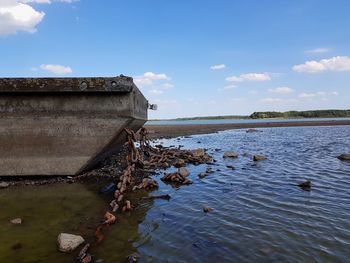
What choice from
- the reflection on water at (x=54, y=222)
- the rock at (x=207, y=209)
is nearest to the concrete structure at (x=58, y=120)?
the reflection on water at (x=54, y=222)

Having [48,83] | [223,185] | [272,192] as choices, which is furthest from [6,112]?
[272,192]

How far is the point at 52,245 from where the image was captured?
552 centimetres

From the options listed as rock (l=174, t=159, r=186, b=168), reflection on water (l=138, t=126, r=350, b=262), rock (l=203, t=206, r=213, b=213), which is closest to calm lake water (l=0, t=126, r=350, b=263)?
reflection on water (l=138, t=126, r=350, b=262)

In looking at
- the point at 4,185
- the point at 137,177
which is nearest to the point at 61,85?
the point at 4,185

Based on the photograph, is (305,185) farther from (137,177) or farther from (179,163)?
(179,163)

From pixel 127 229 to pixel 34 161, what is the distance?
4886mm

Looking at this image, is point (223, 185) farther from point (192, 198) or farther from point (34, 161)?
point (34, 161)

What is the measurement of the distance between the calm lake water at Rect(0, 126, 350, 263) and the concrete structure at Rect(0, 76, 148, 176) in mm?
836

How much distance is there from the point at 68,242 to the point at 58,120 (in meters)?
5.00

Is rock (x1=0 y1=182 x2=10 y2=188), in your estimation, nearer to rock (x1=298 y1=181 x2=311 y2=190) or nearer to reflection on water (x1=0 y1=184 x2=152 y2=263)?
reflection on water (x1=0 y1=184 x2=152 y2=263)

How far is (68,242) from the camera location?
5.36 meters

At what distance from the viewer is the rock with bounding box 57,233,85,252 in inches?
208

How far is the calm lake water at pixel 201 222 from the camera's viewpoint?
5.15 metres

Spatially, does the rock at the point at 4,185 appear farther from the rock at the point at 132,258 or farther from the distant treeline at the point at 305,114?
the distant treeline at the point at 305,114
